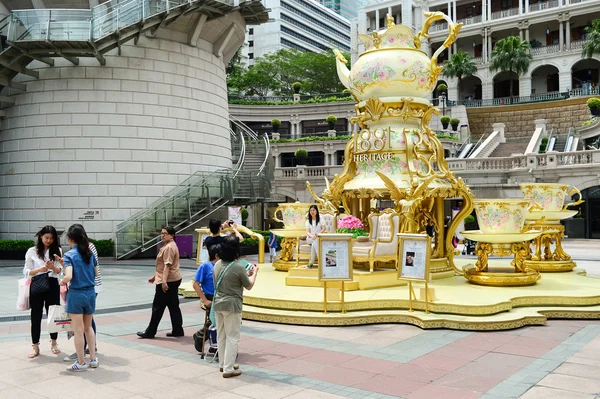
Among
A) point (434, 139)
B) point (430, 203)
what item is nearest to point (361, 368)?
point (430, 203)

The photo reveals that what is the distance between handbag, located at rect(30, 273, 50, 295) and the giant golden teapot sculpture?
9.53 meters

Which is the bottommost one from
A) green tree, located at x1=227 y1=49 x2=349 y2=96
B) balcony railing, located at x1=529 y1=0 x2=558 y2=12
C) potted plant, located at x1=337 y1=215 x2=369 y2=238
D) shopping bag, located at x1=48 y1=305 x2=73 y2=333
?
shopping bag, located at x1=48 y1=305 x2=73 y2=333

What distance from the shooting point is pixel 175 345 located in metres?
8.23

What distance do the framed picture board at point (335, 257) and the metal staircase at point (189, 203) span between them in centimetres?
1471

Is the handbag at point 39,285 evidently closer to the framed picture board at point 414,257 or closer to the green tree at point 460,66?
the framed picture board at point 414,257

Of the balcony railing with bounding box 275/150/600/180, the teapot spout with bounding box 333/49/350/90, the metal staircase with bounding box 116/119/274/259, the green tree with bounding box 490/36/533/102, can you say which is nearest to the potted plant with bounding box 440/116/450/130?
the balcony railing with bounding box 275/150/600/180

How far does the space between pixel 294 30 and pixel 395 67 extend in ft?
325

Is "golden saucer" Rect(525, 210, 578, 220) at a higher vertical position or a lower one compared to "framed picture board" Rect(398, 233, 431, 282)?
higher

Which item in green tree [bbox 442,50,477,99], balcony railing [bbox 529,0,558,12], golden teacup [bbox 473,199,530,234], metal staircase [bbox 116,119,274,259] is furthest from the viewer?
balcony railing [bbox 529,0,558,12]

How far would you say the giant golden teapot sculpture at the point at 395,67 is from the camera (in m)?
14.1

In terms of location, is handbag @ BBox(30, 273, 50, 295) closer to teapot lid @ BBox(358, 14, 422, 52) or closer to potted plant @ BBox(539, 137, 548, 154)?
teapot lid @ BBox(358, 14, 422, 52)

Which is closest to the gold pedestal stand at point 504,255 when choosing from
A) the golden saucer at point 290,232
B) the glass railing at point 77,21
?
the golden saucer at point 290,232

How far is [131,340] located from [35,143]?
18514mm

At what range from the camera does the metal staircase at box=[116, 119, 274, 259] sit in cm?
2345
